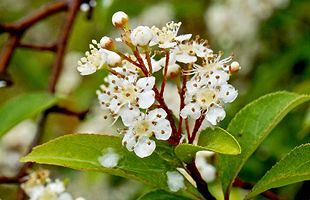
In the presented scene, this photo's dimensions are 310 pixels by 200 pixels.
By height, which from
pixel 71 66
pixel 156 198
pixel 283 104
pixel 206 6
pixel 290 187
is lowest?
pixel 71 66

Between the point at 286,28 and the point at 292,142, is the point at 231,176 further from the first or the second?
the point at 286,28

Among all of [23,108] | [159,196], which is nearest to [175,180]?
[159,196]

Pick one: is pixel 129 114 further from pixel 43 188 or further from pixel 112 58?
pixel 43 188

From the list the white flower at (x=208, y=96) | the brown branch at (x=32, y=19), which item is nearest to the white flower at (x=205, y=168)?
the white flower at (x=208, y=96)

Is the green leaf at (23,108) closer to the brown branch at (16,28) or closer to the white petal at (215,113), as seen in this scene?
the brown branch at (16,28)

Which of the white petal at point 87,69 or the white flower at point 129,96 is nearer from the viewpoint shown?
the white flower at point 129,96

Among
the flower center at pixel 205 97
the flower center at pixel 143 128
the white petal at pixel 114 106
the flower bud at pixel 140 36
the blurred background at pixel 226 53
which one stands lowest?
the blurred background at pixel 226 53

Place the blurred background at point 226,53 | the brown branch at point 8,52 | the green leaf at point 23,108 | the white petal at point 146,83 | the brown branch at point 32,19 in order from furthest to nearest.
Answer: the blurred background at point 226,53 < the brown branch at point 32,19 < the brown branch at point 8,52 < the green leaf at point 23,108 < the white petal at point 146,83

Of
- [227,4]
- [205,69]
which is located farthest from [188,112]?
[227,4]
